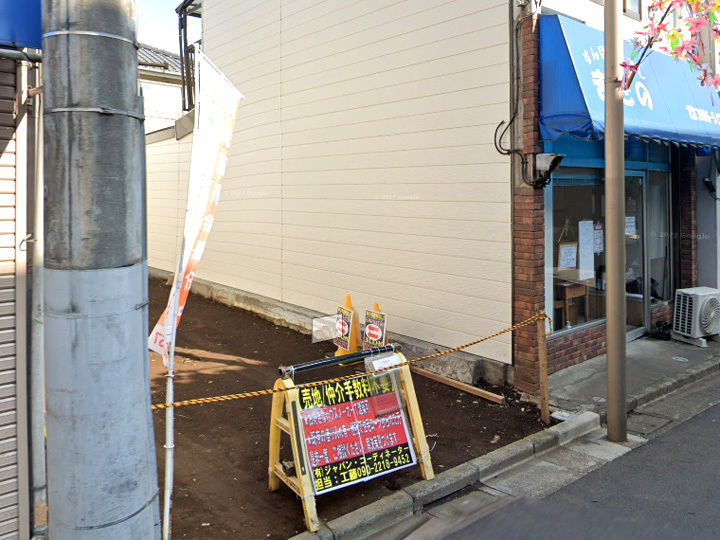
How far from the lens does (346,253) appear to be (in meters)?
9.80

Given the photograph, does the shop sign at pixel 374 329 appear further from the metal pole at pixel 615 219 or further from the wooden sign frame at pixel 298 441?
the metal pole at pixel 615 219

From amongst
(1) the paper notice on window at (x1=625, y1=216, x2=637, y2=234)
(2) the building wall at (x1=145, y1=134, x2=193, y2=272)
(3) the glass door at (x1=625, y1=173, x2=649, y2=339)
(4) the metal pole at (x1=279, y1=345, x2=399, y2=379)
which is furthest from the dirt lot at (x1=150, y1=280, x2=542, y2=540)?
(2) the building wall at (x1=145, y1=134, x2=193, y2=272)

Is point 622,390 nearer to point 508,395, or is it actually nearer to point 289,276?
point 508,395

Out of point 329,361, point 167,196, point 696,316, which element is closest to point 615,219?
point 329,361

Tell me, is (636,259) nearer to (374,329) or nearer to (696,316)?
(696,316)

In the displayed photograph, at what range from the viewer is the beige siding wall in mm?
7574

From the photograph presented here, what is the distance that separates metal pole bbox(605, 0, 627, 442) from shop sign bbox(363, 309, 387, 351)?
2812 millimetres

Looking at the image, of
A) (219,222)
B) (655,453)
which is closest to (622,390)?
(655,453)

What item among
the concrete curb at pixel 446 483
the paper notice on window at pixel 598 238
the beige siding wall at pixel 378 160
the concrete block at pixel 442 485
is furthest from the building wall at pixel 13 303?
the paper notice on window at pixel 598 238

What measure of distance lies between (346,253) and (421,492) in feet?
17.0

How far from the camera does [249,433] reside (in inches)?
250

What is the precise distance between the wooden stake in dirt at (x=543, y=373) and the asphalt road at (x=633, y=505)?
0.92 m

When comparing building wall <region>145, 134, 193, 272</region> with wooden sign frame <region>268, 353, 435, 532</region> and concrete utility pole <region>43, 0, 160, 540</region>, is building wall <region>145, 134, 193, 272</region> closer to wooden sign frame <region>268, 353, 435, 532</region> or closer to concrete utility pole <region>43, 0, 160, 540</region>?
wooden sign frame <region>268, 353, 435, 532</region>

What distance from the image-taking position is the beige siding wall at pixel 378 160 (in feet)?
24.8
